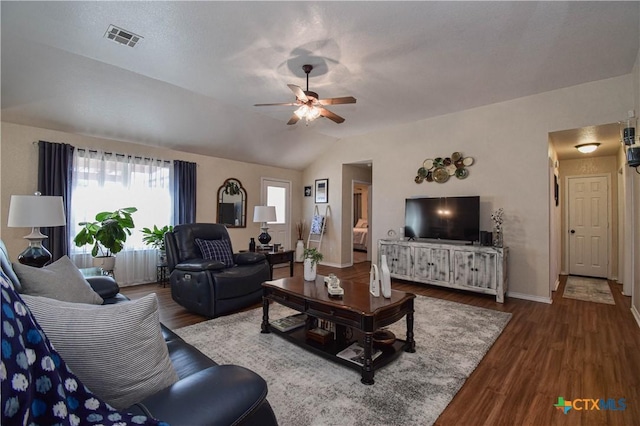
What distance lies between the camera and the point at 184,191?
211 inches

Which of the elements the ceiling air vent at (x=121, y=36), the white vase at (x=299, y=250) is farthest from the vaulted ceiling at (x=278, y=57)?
the white vase at (x=299, y=250)

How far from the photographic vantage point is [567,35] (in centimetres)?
275

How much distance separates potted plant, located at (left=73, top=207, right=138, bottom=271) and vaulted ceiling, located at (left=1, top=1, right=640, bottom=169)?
1345 millimetres

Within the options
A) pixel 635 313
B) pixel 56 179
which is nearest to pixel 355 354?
pixel 635 313

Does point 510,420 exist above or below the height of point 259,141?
below

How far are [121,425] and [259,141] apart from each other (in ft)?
18.1

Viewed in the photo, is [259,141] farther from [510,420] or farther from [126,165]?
[510,420]

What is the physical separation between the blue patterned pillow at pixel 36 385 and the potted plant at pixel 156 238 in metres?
4.61

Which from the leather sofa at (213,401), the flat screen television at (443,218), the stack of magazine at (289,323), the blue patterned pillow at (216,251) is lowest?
the stack of magazine at (289,323)

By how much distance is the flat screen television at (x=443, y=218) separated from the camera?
4477 millimetres

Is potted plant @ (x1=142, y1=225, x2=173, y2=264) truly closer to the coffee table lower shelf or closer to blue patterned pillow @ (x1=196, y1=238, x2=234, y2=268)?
A: blue patterned pillow @ (x1=196, y1=238, x2=234, y2=268)

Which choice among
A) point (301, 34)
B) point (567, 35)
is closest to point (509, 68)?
point (567, 35)

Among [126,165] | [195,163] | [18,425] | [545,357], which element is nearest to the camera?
[18,425]

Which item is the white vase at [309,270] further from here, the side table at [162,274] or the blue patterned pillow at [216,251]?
the side table at [162,274]
